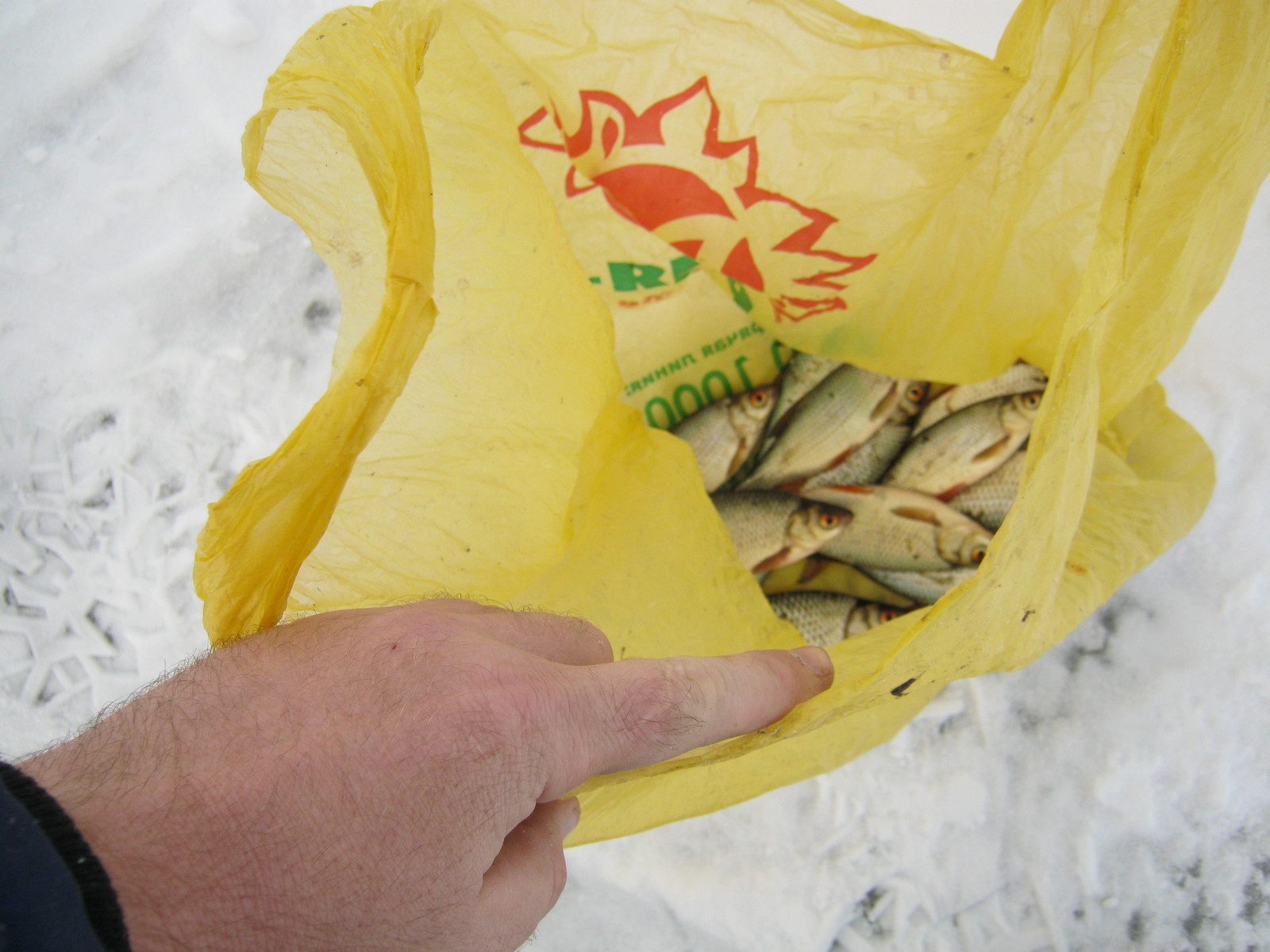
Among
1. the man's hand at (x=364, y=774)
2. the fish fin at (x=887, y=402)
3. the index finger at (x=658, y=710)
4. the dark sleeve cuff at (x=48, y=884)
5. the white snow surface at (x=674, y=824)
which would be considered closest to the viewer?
the dark sleeve cuff at (x=48, y=884)

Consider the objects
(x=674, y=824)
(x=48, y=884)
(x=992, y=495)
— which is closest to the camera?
(x=48, y=884)

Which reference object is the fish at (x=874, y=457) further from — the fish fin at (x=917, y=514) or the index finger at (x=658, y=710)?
the index finger at (x=658, y=710)

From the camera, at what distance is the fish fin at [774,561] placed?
1694mm

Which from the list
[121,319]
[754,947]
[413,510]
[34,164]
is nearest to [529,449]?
[413,510]

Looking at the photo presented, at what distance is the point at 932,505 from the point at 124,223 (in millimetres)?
2350

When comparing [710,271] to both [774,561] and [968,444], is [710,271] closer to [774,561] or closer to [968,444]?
[774,561]

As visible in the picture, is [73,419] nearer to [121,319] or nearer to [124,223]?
[121,319]

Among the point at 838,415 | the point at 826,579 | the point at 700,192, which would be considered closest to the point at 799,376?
the point at 838,415

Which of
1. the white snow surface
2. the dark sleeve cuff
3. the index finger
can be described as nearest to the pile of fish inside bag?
the white snow surface

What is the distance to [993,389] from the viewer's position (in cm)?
178

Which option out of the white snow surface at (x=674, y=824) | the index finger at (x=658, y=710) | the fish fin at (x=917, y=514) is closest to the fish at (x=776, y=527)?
the fish fin at (x=917, y=514)

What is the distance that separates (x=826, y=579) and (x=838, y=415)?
0.44 m

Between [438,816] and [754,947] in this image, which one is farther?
[754,947]

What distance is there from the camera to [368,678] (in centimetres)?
65
